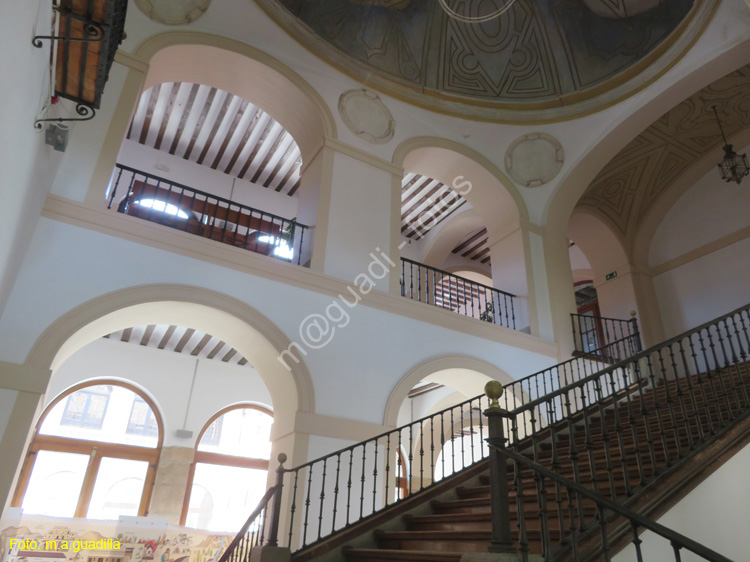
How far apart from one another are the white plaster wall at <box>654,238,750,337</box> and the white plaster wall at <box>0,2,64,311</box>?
1098 centimetres

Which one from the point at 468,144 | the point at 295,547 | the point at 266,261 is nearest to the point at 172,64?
the point at 266,261

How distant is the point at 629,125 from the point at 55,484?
11831 millimetres

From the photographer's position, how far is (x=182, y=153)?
1073 cm

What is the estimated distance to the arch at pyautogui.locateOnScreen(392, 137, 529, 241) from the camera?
935 cm

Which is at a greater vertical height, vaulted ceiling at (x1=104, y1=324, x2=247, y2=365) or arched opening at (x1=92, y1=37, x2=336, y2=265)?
arched opening at (x1=92, y1=37, x2=336, y2=265)

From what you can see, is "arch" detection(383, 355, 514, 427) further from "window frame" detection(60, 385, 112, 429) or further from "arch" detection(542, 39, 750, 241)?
"window frame" detection(60, 385, 112, 429)

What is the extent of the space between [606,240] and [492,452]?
9708 mm

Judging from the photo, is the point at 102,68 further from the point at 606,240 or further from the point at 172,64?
the point at 606,240

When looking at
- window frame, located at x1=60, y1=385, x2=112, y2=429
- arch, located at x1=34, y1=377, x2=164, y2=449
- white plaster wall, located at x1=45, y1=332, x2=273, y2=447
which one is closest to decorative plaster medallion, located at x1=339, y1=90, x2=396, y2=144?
white plaster wall, located at x1=45, y1=332, x2=273, y2=447

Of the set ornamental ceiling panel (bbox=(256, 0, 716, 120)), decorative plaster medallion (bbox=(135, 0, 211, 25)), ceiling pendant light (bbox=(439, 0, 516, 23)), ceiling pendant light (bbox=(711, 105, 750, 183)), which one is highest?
ceiling pendant light (bbox=(439, 0, 516, 23))

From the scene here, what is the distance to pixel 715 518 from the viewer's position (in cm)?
365

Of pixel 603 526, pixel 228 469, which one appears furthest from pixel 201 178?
pixel 603 526

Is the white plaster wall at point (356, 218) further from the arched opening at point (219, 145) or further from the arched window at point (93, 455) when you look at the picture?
the arched window at point (93, 455)

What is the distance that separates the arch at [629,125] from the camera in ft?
26.0
